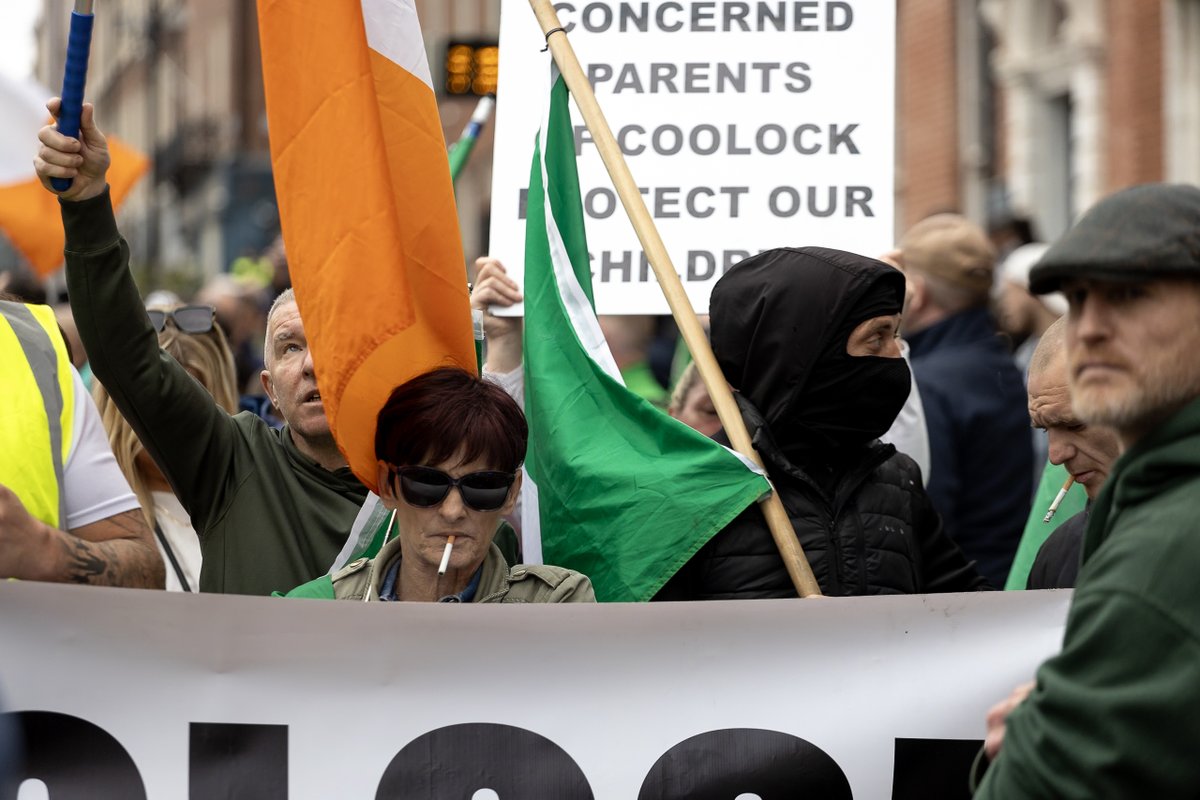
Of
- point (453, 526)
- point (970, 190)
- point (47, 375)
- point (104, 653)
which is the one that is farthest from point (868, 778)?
point (970, 190)

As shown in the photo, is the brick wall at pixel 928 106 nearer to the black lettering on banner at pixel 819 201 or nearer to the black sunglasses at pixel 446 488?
the black lettering on banner at pixel 819 201

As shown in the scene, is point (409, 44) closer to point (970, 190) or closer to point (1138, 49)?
point (1138, 49)

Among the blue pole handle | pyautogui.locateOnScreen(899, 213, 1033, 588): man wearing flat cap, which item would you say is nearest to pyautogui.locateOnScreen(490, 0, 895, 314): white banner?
pyautogui.locateOnScreen(899, 213, 1033, 588): man wearing flat cap

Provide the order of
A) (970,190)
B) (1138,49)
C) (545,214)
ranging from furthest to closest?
(970,190) < (1138,49) < (545,214)

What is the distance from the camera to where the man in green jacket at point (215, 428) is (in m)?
3.76

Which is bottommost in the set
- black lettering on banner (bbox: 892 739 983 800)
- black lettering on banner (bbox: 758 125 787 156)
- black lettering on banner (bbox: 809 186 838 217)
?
black lettering on banner (bbox: 892 739 983 800)

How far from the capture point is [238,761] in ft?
11.5

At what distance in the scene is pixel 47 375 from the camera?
12.4 feet

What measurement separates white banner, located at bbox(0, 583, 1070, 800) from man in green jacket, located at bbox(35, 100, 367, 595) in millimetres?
548

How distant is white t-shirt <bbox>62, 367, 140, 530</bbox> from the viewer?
3805 millimetres

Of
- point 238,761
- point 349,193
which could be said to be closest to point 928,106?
point 349,193

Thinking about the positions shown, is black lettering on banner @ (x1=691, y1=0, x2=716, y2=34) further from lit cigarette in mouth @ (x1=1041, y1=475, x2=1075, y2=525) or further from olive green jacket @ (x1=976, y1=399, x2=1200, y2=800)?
olive green jacket @ (x1=976, y1=399, x2=1200, y2=800)

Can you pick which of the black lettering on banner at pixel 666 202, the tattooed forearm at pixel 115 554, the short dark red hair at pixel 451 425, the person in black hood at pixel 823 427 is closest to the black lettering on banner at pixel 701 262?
the black lettering on banner at pixel 666 202

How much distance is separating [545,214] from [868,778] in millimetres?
1550
